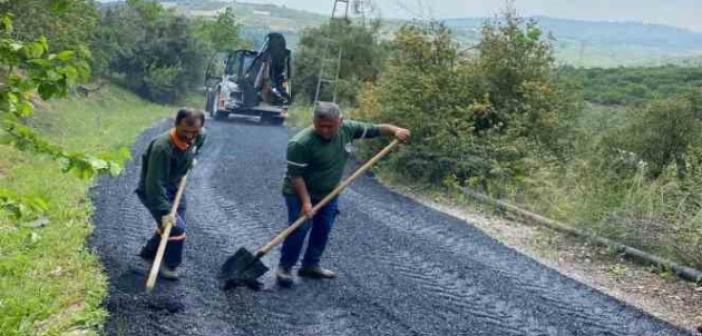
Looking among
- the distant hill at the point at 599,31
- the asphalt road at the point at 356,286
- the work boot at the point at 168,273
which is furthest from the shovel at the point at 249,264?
the distant hill at the point at 599,31

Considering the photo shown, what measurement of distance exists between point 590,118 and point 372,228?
6603mm

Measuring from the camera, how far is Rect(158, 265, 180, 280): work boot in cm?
622

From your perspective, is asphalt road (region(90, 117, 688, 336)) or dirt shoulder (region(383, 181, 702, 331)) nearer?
asphalt road (region(90, 117, 688, 336))

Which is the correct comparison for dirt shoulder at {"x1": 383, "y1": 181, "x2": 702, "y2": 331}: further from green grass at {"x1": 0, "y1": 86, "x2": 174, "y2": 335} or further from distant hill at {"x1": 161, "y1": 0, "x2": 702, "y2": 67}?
distant hill at {"x1": 161, "y1": 0, "x2": 702, "y2": 67}

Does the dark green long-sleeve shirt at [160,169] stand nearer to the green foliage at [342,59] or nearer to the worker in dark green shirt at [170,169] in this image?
the worker in dark green shirt at [170,169]

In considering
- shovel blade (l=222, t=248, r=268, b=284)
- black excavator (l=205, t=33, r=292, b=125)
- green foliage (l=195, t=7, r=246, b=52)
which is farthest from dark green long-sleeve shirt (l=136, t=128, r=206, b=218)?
green foliage (l=195, t=7, r=246, b=52)

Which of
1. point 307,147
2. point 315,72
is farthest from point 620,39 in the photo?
point 307,147

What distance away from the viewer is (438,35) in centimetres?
1518

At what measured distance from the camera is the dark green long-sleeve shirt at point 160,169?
5957mm

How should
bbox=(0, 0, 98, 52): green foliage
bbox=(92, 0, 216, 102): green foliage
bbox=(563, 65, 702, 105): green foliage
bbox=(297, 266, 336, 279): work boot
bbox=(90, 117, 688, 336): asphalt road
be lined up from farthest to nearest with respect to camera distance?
1. bbox=(92, 0, 216, 102): green foliage
2. bbox=(563, 65, 702, 105): green foliage
3. bbox=(0, 0, 98, 52): green foliage
4. bbox=(297, 266, 336, 279): work boot
5. bbox=(90, 117, 688, 336): asphalt road

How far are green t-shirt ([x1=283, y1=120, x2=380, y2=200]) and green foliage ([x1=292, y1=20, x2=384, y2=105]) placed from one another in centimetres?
1859

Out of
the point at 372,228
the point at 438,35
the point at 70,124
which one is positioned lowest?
the point at 70,124

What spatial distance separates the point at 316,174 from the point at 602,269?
368 cm

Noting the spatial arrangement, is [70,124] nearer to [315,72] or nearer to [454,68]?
[454,68]
